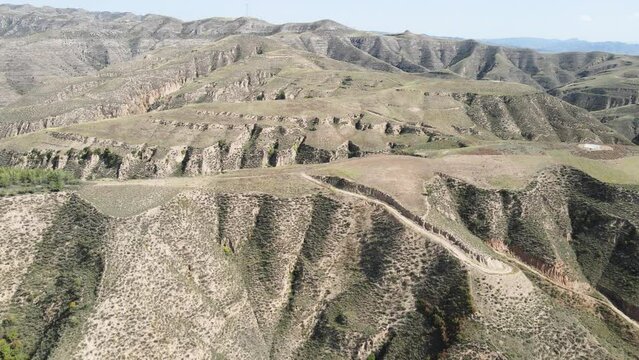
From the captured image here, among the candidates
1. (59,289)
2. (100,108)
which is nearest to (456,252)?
(59,289)

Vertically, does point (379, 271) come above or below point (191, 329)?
above

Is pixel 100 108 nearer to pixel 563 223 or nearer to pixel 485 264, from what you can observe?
pixel 485 264

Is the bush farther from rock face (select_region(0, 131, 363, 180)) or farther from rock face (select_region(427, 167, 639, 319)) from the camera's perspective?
rock face (select_region(427, 167, 639, 319))

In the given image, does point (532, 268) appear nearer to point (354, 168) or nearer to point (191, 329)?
point (354, 168)

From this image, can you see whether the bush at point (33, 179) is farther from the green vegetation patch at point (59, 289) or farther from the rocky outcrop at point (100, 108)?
the rocky outcrop at point (100, 108)

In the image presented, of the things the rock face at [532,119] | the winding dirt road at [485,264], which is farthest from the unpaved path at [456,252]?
the rock face at [532,119]

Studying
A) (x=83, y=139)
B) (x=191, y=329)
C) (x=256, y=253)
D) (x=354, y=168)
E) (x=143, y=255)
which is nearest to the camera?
(x=191, y=329)

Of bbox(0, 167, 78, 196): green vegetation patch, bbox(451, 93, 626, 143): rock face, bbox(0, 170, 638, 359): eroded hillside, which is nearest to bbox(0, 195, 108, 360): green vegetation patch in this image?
bbox(0, 170, 638, 359): eroded hillside

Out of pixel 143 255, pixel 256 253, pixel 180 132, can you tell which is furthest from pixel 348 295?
pixel 180 132
